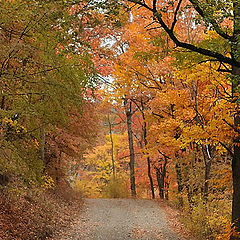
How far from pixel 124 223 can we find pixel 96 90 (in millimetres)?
5797

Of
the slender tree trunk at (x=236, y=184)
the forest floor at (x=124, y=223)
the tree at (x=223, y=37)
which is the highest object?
the tree at (x=223, y=37)

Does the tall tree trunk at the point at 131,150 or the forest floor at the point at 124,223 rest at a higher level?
the tall tree trunk at the point at 131,150

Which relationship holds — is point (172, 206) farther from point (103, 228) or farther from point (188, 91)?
point (188, 91)

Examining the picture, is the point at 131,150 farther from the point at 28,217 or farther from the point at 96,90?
the point at 28,217

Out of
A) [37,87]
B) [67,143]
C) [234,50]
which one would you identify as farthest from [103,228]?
[234,50]

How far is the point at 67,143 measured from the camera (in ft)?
46.0

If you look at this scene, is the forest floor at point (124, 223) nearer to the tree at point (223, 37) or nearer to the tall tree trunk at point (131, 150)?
the tree at point (223, 37)

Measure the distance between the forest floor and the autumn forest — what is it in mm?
590

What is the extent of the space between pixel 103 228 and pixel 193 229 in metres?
3.26

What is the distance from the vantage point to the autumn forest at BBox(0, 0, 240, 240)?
17.9 ft

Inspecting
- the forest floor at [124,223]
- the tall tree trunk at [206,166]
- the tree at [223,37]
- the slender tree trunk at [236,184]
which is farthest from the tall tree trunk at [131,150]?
the tree at [223,37]

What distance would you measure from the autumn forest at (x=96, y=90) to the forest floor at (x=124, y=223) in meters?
0.59

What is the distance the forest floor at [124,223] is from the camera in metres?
9.86

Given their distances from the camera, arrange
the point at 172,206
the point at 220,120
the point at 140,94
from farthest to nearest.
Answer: the point at 172,206
the point at 140,94
the point at 220,120
